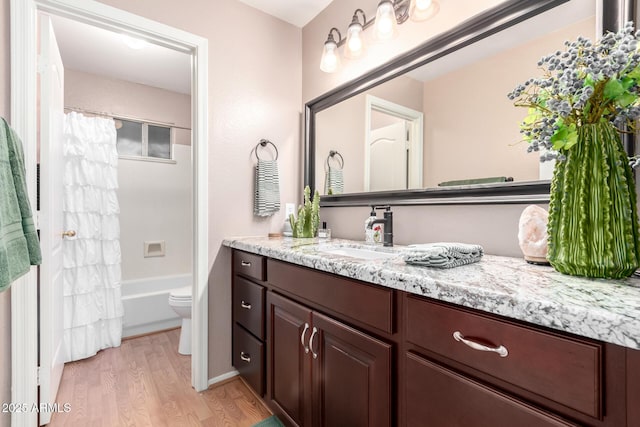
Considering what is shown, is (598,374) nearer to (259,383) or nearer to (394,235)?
(394,235)

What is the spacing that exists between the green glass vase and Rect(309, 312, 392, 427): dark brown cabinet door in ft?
1.81

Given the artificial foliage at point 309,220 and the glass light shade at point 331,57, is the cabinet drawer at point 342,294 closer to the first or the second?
the artificial foliage at point 309,220

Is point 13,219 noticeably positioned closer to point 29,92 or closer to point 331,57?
point 29,92

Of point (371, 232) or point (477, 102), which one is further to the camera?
point (371, 232)

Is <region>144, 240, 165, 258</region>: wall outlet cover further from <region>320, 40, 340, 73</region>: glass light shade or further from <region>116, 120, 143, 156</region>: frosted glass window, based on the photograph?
<region>320, 40, 340, 73</region>: glass light shade

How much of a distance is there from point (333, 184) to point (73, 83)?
9.09ft

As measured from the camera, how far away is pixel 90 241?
239 cm

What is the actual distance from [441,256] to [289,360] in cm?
86

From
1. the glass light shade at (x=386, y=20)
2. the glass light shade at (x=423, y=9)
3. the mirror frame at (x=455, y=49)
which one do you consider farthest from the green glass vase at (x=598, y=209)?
the glass light shade at (x=386, y=20)

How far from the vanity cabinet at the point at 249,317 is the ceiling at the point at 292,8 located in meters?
1.67

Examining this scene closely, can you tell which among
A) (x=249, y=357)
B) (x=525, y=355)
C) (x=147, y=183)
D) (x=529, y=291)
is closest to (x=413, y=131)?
(x=529, y=291)

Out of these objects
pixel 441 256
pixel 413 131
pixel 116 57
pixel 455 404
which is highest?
Result: pixel 116 57

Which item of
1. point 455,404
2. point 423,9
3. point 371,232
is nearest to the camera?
point 455,404

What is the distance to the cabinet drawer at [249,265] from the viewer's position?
1.54 metres
